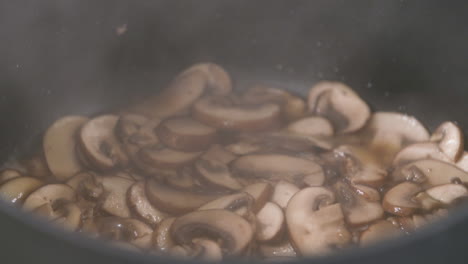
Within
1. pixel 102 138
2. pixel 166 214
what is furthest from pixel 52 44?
pixel 166 214

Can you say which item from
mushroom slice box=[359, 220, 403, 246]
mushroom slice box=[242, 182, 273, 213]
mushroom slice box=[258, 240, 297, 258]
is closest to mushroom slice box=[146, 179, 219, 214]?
mushroom slice box=[242, 182, 273, 213]

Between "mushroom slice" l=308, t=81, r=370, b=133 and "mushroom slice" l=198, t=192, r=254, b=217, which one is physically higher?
"mushroom slice" l=308, t=81, r=370, b=133

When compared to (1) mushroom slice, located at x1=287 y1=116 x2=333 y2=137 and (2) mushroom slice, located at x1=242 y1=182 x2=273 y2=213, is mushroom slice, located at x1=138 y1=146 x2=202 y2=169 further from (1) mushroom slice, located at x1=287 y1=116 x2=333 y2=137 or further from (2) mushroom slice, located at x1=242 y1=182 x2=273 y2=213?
(1) mushroom slice, located at x1=287 y1=116 x2=333 y2=137

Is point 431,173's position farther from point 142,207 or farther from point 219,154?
point 142,207

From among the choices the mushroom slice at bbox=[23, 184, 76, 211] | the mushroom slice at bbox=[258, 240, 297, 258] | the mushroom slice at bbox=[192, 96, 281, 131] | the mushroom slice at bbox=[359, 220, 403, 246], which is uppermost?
the mushroom slice at bbox=[192, 96, 281, 131]

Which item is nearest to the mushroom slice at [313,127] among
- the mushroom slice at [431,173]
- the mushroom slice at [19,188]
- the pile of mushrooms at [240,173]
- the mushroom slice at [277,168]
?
the pile of mushrooms at [240,173]

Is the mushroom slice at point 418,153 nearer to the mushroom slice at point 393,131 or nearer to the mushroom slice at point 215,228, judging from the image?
the mushroom slice at point 393,131

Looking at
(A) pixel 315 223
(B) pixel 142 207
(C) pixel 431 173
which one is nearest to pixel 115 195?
(B) pixel 142 207
